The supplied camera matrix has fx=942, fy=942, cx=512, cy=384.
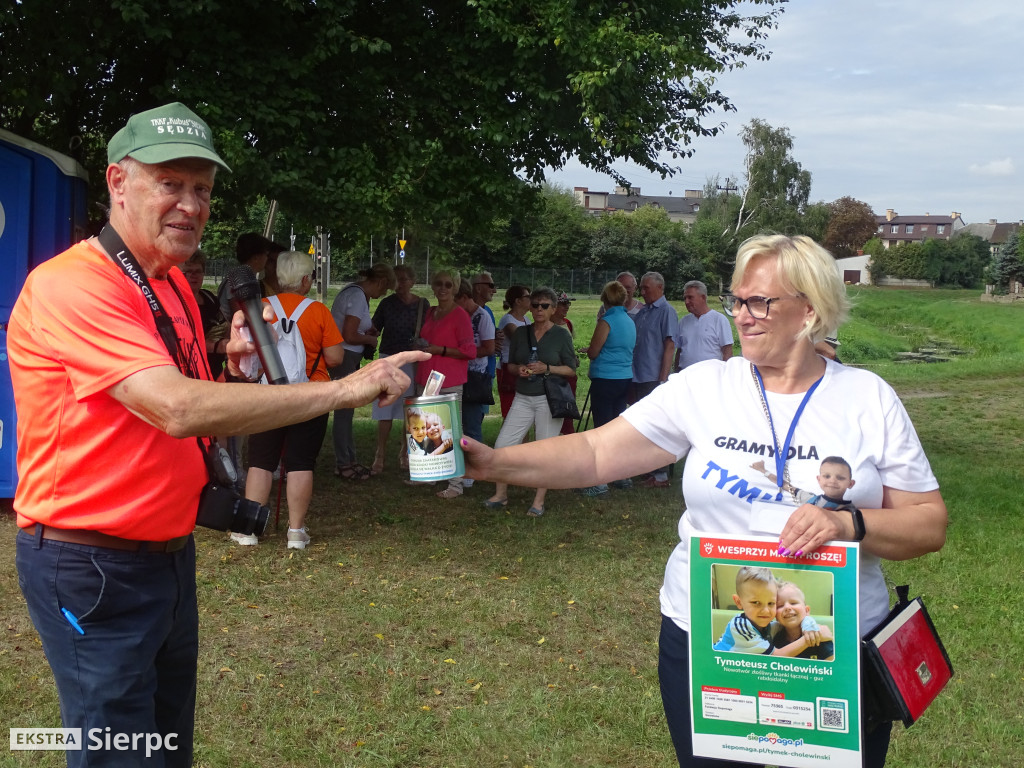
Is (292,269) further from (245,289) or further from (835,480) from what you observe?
(835,480)

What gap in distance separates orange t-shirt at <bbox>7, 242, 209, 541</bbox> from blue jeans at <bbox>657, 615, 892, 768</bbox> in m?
1.50

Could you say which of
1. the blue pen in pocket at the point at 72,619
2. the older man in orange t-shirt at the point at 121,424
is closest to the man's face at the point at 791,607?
the older man in orange t-shirt at the point at 121,424

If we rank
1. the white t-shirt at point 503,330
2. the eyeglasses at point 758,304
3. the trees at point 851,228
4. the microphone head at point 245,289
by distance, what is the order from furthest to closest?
the trees at point 851,228 < the white t-shirt at point 503,330 < the microphone head at point 245,289 < the eyeglasses at point 758,304

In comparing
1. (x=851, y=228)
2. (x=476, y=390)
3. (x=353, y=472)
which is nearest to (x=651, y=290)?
(x=476, y=390)

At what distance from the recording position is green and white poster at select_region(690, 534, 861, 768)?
2363 mm

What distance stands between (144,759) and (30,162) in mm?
6190

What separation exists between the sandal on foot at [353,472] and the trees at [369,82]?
2.79 meters

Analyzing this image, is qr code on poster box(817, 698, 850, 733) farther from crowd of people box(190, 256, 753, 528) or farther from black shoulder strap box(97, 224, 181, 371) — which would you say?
crowd of people box(190, 256, 753, 528)

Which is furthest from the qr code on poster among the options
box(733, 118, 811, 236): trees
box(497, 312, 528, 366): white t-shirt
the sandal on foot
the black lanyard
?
box(733, 118, 811, 236): trees

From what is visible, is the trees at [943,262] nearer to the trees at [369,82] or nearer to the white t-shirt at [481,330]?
the white t-shirt at [481,330]

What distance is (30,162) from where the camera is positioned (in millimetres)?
7387

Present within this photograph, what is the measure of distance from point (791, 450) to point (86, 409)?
6.24 feet

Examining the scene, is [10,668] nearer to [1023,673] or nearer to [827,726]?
[827,726]

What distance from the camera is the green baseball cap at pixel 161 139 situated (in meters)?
2.63
